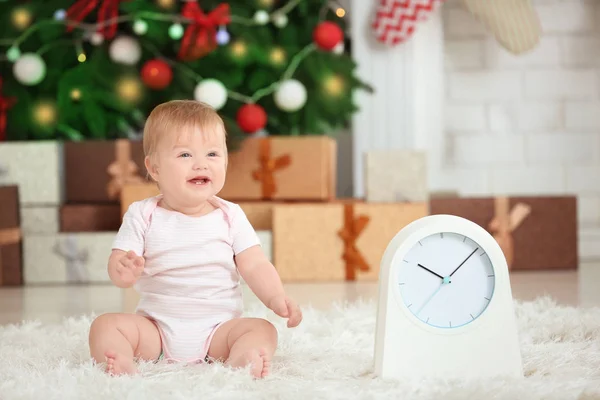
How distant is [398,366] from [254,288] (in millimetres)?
268

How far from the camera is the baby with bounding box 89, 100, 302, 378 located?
1316mm

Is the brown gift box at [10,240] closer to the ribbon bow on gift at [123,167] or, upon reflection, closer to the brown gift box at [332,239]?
the ribbon bow on gift at [123,167]

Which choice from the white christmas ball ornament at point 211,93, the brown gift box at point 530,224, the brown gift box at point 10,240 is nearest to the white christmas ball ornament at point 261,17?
the white christmas ball ornament at point 211,93

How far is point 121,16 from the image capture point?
9.37 ft

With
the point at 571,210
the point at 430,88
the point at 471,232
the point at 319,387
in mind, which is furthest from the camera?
the point at 430,88

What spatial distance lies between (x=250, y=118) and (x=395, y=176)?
49cm

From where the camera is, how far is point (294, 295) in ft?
7.40

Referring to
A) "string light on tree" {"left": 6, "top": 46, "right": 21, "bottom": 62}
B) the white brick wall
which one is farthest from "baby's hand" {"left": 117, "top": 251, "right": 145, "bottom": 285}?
the white brick wall

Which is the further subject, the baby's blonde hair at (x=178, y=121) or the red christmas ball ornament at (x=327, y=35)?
the red christmas ball ornament at (x=327, y=35)

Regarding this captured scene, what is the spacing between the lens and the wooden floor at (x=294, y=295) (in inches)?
80.9

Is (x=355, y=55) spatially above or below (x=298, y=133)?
above

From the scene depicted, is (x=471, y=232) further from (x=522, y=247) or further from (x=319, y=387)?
(x=522, y=247)

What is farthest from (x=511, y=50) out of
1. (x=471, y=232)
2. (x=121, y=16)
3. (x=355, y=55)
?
(x=471, y=232)

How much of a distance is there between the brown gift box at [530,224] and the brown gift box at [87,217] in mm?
1031
